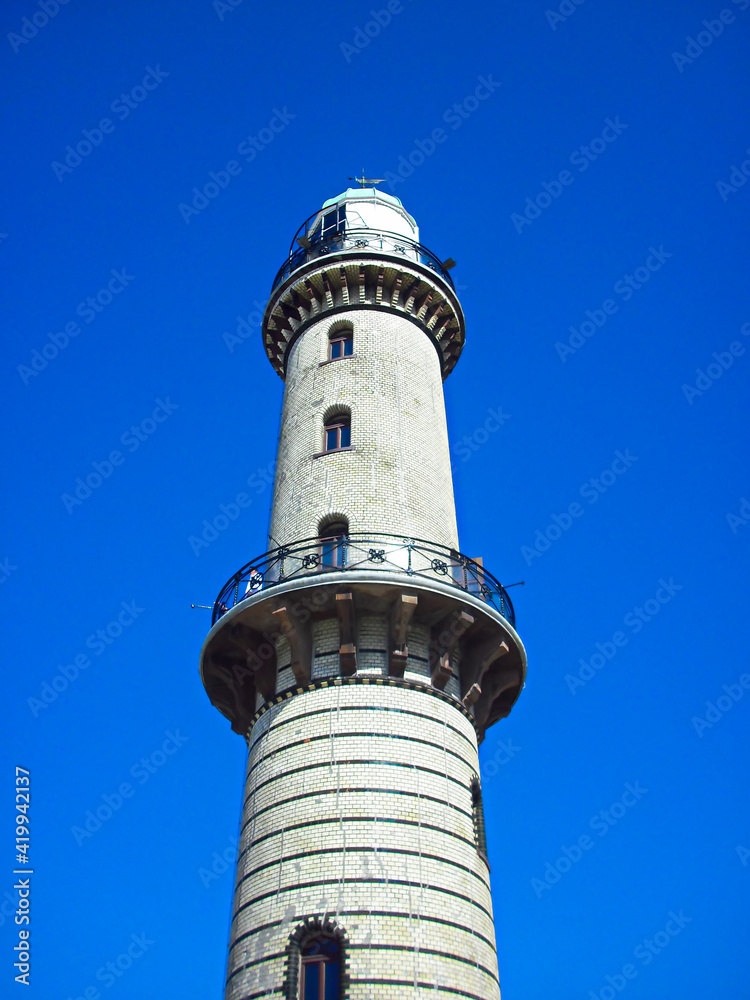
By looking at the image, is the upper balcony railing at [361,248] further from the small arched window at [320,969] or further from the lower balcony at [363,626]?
the small arched window at [320,969]

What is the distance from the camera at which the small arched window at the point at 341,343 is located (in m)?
29.1

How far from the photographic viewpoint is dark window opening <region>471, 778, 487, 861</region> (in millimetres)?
21747

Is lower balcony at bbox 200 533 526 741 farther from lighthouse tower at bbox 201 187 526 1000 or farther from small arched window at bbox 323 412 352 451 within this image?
small arched window at bbox 323 412 352 451

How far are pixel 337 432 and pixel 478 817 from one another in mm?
11402

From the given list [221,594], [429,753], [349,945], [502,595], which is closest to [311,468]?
[221,594]

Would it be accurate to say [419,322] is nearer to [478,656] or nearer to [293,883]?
[478,656]

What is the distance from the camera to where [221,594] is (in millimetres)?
23703

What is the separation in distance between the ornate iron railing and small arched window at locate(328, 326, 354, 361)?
301 inches

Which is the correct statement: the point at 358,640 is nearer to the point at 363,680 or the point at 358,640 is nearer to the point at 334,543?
the point at 363,680

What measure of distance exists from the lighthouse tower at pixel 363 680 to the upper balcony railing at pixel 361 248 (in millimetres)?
965

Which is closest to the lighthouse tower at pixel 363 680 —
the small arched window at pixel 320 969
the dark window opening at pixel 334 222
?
the small arched window at pixel 320 969

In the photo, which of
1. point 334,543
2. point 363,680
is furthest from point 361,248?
point 363,680

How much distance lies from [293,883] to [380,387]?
14.2m

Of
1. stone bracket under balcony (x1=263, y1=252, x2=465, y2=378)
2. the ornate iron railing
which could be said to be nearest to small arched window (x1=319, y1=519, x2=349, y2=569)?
the ornate iron railing
